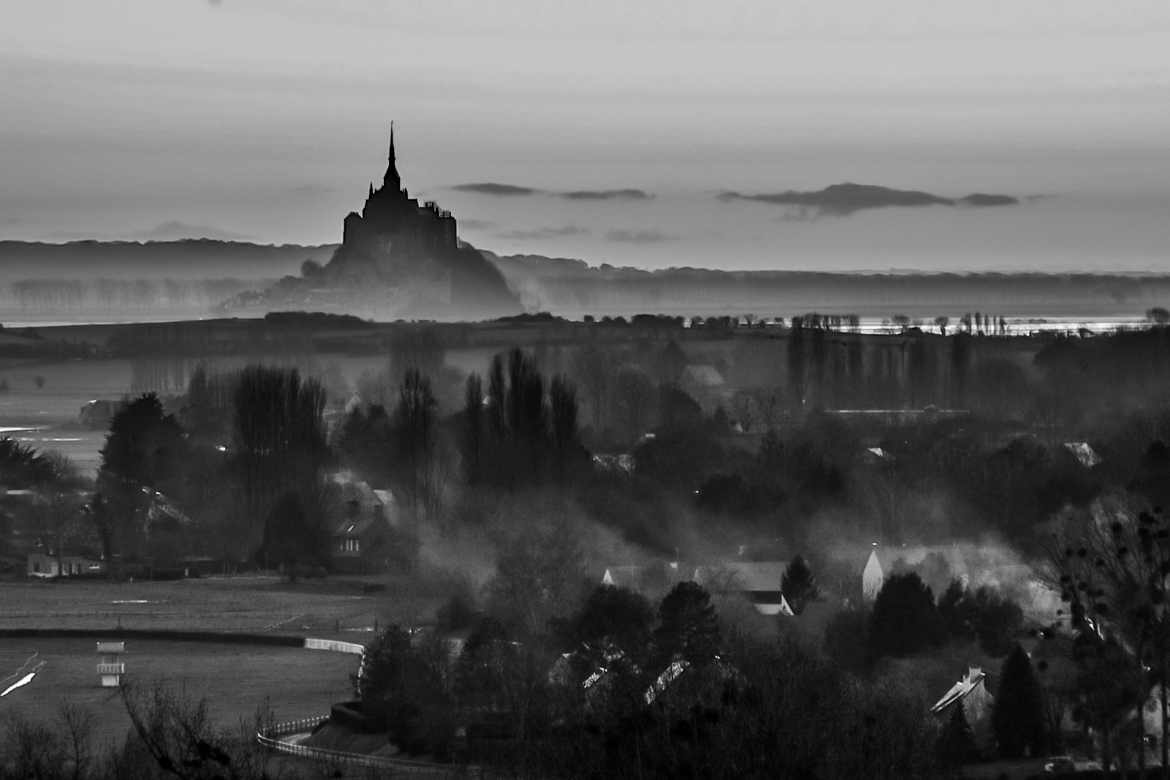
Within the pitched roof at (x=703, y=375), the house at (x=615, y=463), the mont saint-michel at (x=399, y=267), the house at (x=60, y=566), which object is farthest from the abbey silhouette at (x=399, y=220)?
the house at (x=60, y=566)

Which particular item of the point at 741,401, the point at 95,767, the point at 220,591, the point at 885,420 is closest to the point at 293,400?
the point at 220,591

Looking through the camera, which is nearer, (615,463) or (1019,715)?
(1019,715)

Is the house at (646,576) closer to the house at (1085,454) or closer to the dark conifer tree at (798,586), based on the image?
the dark conifer tree at (798,586)

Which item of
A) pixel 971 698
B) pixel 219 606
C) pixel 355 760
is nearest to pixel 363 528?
pixel 219 606

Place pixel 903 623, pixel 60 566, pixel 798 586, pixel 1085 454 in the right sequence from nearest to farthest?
pixel 903 623
pixel 798 586
pixel 60 566
pixel 1085 454

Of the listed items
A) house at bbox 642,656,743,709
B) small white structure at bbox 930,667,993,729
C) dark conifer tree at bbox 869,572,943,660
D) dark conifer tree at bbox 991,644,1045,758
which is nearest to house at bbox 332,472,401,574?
dark conifer tree at bbox 869,572,943,660

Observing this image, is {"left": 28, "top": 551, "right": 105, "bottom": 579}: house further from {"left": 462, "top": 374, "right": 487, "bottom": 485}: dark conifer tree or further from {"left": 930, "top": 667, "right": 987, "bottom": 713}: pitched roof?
{"left": 930, "top": 667, "right": 987, "bottom": 713}: pitched roof

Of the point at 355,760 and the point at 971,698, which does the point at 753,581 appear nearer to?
the point at 971,698

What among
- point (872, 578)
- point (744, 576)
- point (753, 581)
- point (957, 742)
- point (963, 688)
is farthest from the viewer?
point (744, 576)
